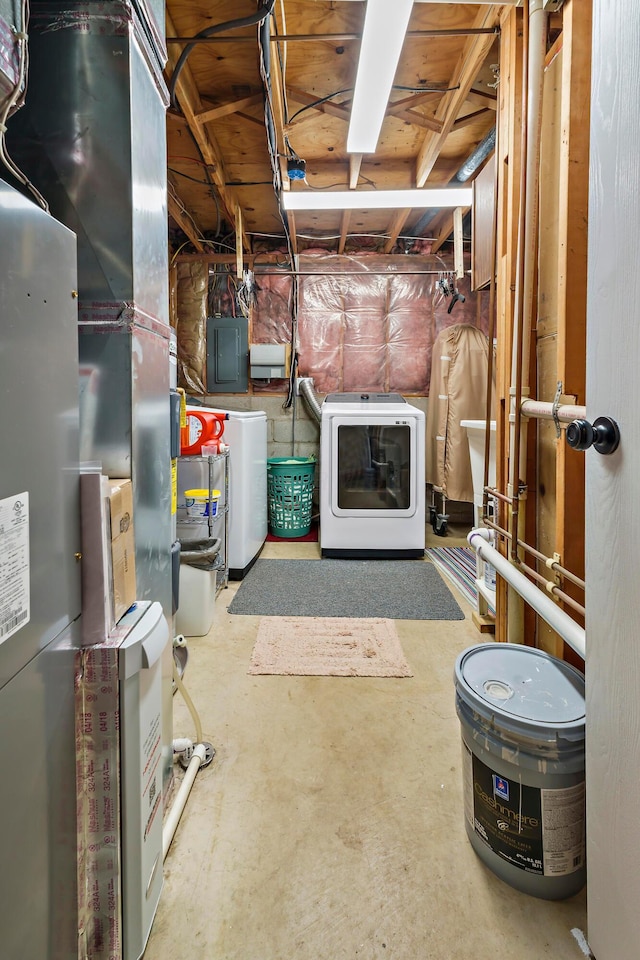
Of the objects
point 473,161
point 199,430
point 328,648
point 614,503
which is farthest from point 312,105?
point 328,648

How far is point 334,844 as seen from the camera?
1179mm

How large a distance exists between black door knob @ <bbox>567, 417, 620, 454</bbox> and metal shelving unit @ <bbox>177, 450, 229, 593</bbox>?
5.70 ft

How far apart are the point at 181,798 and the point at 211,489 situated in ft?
4.49

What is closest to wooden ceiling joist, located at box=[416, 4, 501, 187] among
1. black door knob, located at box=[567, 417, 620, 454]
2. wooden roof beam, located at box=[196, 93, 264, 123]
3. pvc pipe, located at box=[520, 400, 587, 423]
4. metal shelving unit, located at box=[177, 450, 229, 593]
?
wooden roof beam, located at box=[196, 93, 264, 123]

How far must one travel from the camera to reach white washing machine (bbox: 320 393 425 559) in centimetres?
338

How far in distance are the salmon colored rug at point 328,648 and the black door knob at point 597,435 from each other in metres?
1.37

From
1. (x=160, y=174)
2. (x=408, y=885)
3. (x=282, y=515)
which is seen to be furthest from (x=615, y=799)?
(x=282, y=515)

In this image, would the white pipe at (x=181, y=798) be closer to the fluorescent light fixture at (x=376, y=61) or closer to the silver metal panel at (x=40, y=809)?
the silver metal panel at (x=40, y=809)

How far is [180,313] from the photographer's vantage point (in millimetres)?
4230

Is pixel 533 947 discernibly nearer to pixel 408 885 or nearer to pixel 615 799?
pixel 408 885

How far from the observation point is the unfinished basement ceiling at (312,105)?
6.45 ft

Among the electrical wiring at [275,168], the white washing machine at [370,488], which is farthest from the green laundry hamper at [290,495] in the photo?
the electrical wiring at [275,168]

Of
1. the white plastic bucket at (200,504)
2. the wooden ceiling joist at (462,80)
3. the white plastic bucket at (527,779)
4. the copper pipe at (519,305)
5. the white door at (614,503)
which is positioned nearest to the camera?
the white door at (614,503)

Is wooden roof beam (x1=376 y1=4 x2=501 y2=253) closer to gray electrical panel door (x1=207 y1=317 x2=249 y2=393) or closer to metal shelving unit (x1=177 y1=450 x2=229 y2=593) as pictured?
gray electrical panel door (x1=207 y1=317 x2=249 y2=393)
